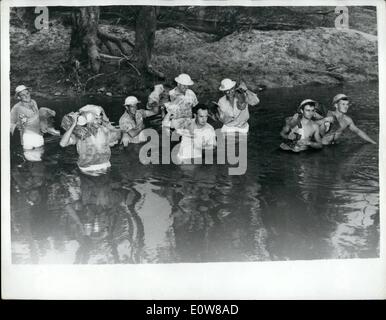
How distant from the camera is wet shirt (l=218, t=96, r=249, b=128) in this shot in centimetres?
330

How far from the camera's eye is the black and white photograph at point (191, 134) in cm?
317

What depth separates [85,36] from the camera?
10.8ft

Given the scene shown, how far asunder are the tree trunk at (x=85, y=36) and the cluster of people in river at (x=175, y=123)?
1.08 feet

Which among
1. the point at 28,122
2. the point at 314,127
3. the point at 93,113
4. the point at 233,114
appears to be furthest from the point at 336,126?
the point at 28,122

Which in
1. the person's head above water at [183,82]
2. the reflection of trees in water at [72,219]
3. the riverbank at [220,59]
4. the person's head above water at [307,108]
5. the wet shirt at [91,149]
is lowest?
the reflection of trees in water at [72,219]

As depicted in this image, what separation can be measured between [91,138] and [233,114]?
2.98 ft

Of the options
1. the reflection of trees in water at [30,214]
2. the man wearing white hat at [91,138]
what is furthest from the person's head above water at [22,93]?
the reflection of trees in water at [30,214]

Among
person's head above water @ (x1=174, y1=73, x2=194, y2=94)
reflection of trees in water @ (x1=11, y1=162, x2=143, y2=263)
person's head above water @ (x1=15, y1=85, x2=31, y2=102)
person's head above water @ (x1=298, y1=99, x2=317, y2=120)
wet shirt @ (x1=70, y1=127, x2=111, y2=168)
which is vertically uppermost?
person's head above water @ (x1=174, y1=73, x2=194, y2=94)

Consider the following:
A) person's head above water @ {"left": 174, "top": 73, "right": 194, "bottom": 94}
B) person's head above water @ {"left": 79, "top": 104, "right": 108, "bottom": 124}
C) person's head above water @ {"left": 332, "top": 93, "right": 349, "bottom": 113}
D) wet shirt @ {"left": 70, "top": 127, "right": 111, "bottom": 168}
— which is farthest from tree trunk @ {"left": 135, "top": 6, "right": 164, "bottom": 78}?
person's head above water @ {"left": 332, "top": 93, "right": 349, "bottom": 113}

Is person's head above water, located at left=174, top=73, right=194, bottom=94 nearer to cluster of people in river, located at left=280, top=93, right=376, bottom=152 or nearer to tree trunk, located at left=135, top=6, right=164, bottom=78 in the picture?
tree trunk, located at left=135, top=6, right=164, bottom=78

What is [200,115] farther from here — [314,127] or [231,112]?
[314,127]

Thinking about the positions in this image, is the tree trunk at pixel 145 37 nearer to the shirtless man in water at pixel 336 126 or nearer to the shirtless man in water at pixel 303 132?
the shirtless man in water at pixel 303 132
